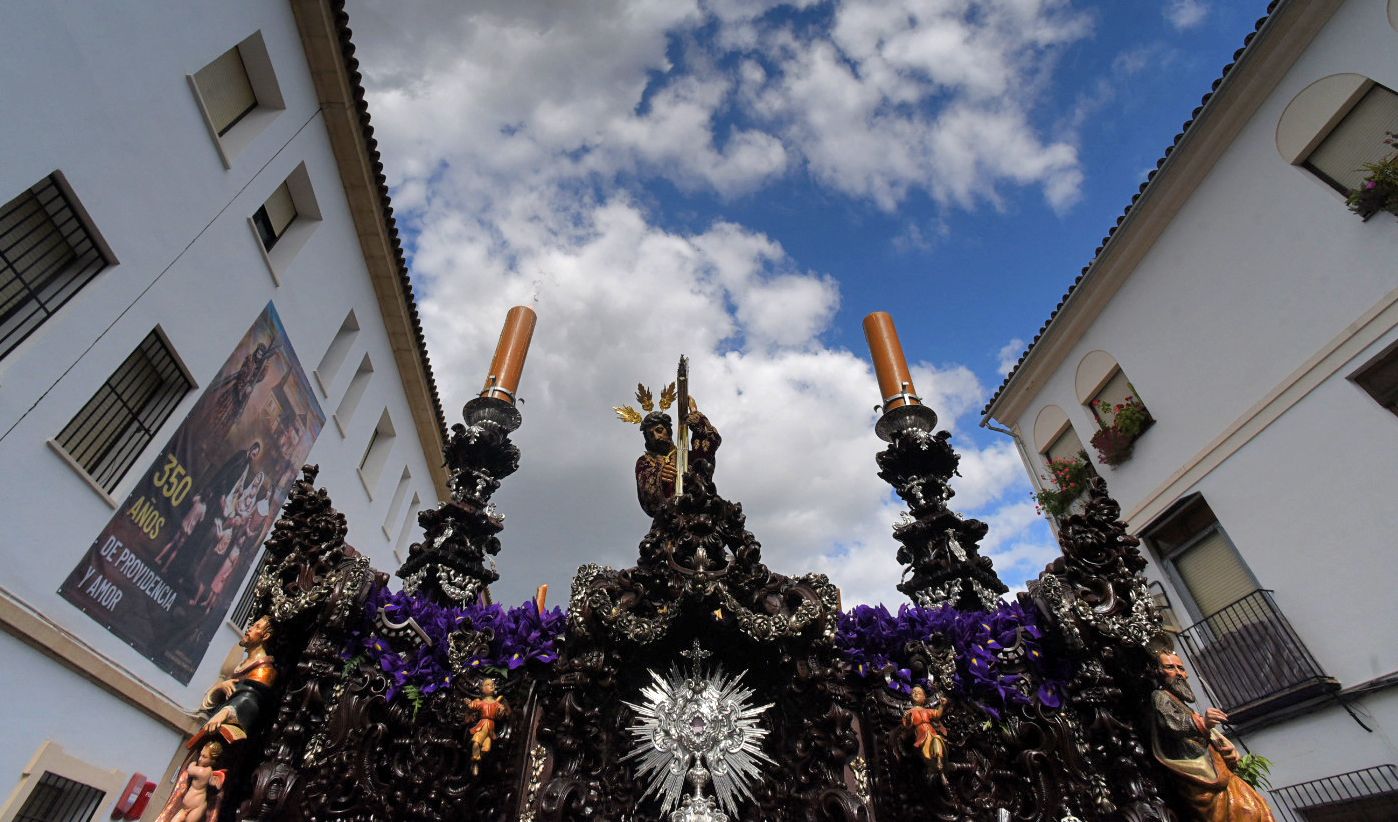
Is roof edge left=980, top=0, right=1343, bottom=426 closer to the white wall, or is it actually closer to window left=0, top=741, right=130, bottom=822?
the white wall

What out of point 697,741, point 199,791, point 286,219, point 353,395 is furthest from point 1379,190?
point 353,395

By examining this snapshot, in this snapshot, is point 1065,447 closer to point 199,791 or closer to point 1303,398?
point 1303,398

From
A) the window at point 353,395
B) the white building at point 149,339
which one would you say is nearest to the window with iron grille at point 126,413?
the white building at point 149,339

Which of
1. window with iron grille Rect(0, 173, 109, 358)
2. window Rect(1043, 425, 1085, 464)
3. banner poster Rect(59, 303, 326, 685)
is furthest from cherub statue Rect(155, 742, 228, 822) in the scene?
window Rect(1043, 425, 1085, 464)

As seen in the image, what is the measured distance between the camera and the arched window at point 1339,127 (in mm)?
9945

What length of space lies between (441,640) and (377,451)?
15583 mm

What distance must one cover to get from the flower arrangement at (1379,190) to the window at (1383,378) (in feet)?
6.89

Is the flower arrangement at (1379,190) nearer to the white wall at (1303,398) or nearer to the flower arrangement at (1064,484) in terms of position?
the white wall at (1303,398)

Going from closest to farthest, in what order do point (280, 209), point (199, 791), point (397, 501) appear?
point (199, 791), point (280, 209), point (397, 501)

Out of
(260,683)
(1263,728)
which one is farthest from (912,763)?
(1263,728)

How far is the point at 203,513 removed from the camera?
416 inches

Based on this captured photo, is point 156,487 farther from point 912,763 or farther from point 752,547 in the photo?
point 912,763

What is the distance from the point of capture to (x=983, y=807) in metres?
3.77

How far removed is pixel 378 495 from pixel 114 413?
912 centimetres
